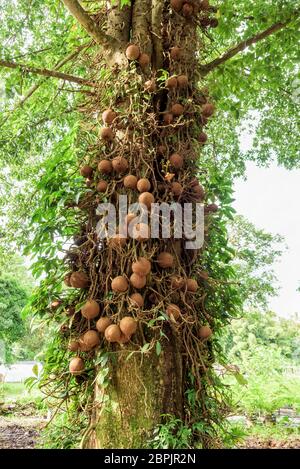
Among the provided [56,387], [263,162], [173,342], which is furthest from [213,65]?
[263,162]

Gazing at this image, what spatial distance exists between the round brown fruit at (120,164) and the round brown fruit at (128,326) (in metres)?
0.65

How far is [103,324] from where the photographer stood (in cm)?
158

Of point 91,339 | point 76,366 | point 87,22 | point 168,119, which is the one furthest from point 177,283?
point 87,22

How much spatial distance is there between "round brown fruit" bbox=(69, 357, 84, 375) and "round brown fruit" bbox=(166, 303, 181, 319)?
0.39 meters

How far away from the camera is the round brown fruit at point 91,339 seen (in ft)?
5.24

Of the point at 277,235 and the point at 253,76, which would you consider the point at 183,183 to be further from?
the point at 277,235

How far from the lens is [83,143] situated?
2.09 m

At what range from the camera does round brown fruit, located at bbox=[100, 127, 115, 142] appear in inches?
73.4

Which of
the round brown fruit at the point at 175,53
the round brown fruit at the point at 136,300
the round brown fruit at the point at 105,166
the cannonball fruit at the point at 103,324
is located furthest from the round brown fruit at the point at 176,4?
the cannonball fruit at the point at 103,324

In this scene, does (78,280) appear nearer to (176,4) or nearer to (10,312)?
(176,4)

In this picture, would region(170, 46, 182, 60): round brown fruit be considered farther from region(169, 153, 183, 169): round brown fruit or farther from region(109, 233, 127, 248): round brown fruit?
region(109, 233, 127, 248): round brown fruit

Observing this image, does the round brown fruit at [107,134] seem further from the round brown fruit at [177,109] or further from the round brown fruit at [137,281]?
the round brown fruit at [137,281]

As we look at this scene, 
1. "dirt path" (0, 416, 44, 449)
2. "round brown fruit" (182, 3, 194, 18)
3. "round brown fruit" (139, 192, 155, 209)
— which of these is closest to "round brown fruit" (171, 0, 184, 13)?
"round brown fruit" (182, 3, 194, 18)

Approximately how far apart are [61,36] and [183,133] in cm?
181
